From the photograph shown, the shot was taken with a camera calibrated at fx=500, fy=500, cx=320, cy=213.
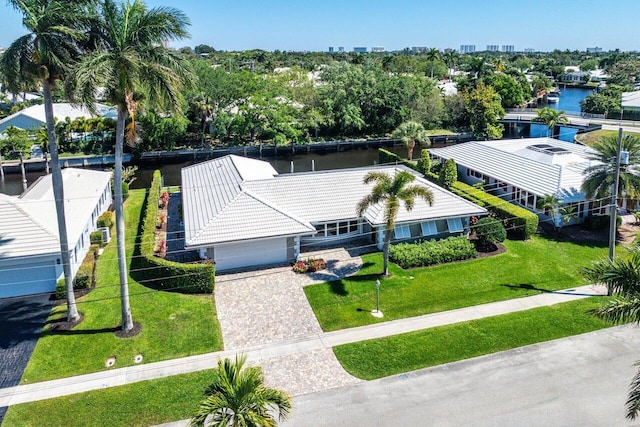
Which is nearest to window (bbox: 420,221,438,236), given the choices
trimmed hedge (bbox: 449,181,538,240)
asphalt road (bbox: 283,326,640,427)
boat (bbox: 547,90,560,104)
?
trimmed hedge (bbox: 449,181,538,240)

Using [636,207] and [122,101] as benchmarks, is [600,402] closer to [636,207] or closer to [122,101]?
[122,101]

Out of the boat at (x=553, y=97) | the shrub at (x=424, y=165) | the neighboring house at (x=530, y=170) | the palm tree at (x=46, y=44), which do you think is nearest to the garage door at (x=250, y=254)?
the palm tree at (x=46, y=44)

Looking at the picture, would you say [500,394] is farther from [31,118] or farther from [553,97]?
[553,97]

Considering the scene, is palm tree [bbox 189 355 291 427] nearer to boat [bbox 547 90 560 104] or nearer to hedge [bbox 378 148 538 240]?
hedge [bbox 378 148 538 240]

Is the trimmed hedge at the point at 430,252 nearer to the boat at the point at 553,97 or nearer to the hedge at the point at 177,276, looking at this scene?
the hedge at the point at 177,276

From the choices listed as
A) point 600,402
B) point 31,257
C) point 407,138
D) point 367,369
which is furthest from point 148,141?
point 600,402

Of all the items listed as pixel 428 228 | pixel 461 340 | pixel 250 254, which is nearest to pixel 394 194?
pixel 428 228
